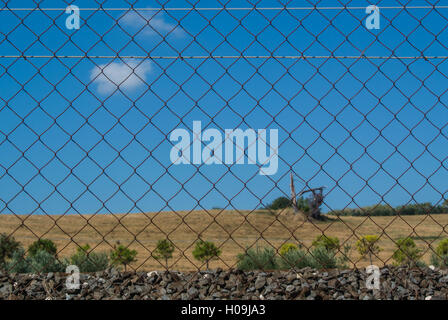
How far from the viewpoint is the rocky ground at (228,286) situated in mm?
2686

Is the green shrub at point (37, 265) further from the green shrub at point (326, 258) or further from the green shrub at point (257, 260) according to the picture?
the green shrub at point (326, 258)

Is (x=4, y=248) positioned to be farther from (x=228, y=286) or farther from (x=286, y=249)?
(x=286, y=249)

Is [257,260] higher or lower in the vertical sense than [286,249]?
lower

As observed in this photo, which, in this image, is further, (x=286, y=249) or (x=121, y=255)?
(x=121, y=255)

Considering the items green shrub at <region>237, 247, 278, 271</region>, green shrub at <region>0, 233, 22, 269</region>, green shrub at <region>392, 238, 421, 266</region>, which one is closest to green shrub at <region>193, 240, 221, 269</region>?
green shrub at <region>237, 247, 278, 271</region>

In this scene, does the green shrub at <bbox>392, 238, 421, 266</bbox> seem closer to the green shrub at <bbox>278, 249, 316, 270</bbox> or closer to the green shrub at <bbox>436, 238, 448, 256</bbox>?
the green shrub at <bbox>278, 249, 316, 270</bbox>

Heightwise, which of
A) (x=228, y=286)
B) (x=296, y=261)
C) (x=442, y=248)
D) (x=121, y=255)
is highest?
(x=121, y=255)

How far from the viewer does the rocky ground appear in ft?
8.81

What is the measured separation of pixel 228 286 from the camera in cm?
276

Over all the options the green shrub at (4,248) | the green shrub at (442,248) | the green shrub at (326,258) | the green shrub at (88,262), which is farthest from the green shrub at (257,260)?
the green shrub at (442,248)

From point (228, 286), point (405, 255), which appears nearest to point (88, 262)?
point (228, 286)

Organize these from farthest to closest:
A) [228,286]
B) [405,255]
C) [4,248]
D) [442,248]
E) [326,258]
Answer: [442,248] < [405,255] < [326,258] < [4,248] < [228,286]
